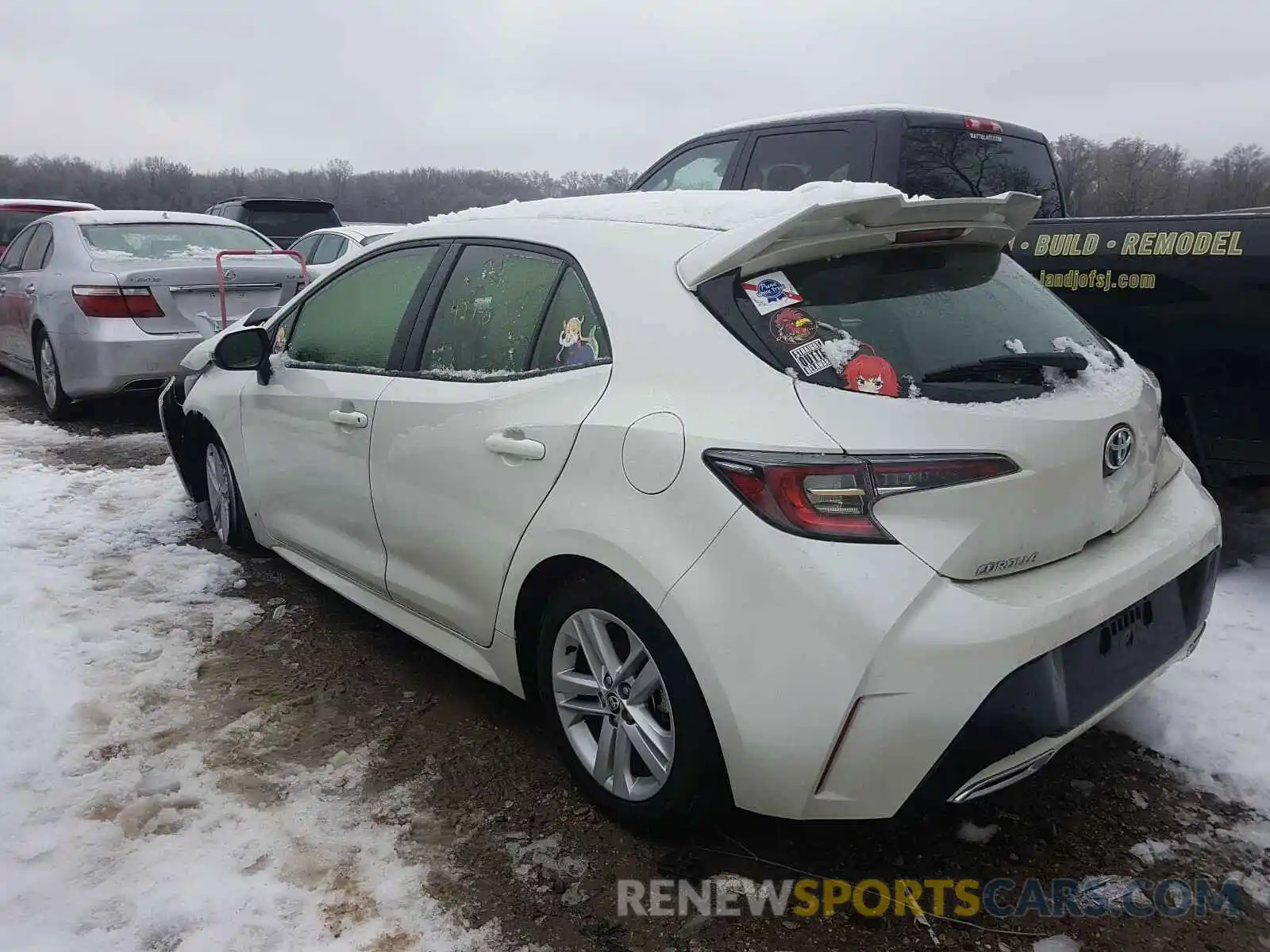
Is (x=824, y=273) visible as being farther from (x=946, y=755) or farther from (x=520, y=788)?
(x=520, y=788)

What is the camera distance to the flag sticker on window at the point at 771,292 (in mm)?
2297

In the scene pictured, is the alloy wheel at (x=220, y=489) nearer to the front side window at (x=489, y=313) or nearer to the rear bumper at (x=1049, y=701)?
the front side window at (x=489, y=313)

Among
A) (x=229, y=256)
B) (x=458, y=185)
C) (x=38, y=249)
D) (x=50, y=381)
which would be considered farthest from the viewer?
(x=458, y=185)

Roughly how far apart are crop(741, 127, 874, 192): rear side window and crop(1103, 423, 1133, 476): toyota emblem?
10.4 feet

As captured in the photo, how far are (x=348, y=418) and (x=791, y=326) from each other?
1.74 m

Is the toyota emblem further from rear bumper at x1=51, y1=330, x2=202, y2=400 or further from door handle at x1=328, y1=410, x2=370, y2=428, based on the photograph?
rear bumper at x1=51, y1=330, x2=202, y2=400

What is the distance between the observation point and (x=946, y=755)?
2.03 metres

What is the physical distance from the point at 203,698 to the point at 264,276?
15.6 feet

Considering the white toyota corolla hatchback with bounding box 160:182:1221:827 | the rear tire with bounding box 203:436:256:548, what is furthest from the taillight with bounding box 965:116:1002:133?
the rear tire with bounding box 203:436:256:548

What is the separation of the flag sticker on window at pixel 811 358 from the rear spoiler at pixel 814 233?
0.26m

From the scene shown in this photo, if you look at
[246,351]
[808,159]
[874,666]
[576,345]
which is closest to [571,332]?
[576,345]

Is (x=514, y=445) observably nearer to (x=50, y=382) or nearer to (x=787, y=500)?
(x=787, y=500)

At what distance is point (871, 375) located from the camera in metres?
2.16

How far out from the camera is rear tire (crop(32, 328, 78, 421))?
7.25 meters
